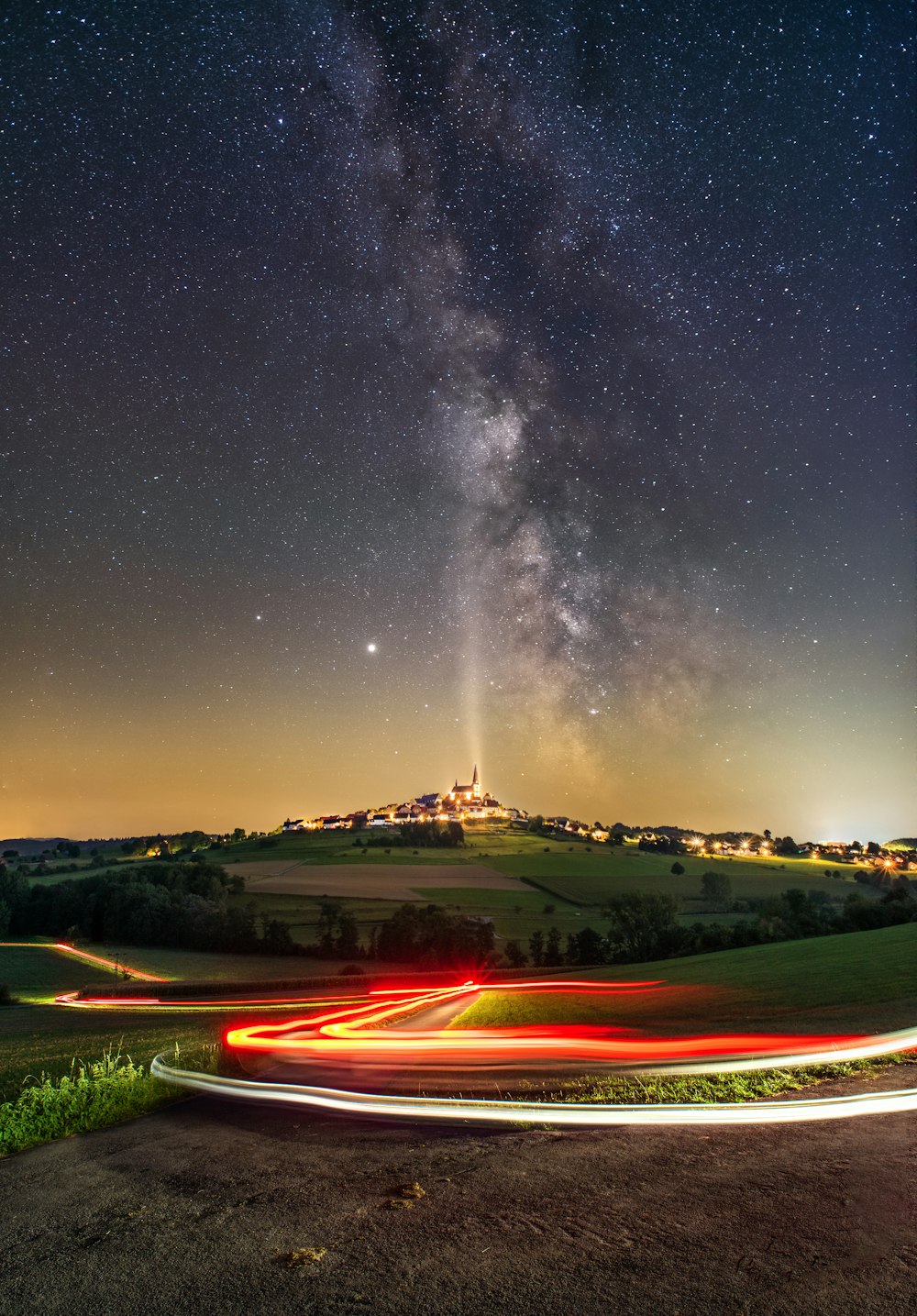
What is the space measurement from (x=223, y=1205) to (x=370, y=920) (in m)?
77.7

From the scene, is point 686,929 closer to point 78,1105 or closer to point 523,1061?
point 523,1061

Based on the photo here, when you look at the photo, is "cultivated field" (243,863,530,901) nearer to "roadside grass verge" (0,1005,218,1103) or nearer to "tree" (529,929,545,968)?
"tree" (529,929,545,968)

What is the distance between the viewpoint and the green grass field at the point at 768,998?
18.1 m

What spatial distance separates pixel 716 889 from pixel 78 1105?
9875 cm

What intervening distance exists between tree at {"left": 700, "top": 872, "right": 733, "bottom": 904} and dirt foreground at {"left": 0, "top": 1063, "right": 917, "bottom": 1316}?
307 feet

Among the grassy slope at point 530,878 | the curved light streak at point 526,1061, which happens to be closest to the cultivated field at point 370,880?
the grassy slope at point 530,878

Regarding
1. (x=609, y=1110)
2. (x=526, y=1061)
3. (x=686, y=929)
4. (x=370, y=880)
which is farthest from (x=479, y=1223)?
(x=370, y=880)

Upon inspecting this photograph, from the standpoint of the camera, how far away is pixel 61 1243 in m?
5.62

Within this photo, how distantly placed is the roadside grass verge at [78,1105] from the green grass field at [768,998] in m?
13.0

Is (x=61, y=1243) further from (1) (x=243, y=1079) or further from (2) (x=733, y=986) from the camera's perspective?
(2) (x=733, y=986)

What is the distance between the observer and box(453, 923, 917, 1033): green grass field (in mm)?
18109

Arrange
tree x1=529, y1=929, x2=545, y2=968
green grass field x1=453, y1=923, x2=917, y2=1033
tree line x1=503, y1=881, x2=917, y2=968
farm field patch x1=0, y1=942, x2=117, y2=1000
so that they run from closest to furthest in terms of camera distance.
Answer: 1. green grass field x1=453, y1=923, x2=917, y2=1033
2. farm field patch x1=0, y1=942, x2=117, y2=1000
3. tree line x1=503, y1=881, x2=917, y2=968
4. tree x1=529, y1=929, x2=545, y2=968

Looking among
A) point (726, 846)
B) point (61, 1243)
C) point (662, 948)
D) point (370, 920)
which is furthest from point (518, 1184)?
point (726, 846)

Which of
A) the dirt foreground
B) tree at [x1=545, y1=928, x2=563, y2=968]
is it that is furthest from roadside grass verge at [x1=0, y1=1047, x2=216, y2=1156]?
tree at [x1=545, y1=928, x2=563, y2=968]
